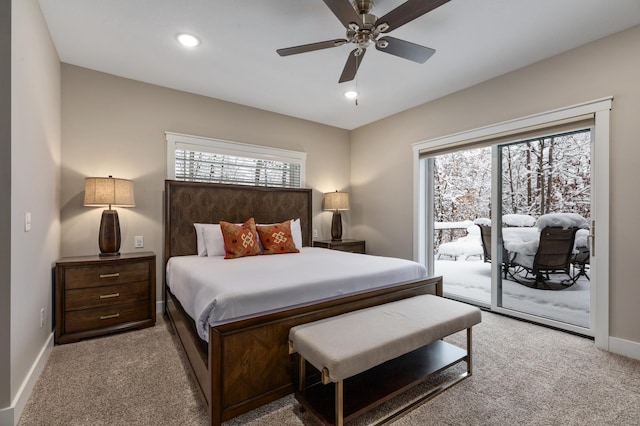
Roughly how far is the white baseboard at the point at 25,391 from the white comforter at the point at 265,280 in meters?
0.95

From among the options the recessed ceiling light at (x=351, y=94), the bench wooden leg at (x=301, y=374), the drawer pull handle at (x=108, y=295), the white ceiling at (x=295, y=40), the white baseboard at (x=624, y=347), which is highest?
the white ceiling at (x=295, y=40)

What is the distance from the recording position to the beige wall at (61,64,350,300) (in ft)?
9.83

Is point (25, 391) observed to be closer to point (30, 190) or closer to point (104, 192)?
point (30, 190)

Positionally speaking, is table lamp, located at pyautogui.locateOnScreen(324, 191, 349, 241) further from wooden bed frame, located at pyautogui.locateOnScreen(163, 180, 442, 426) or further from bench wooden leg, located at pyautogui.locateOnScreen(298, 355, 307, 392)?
bench wooden leg, located at pyautogui.locateOnScreen(298, 355, 307, 392)

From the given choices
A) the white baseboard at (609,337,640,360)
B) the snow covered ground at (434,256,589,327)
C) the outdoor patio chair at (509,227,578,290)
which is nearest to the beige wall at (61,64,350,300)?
the snow covered ground at (434,256,589,327)

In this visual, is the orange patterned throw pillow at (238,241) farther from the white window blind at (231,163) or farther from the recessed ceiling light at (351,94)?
the recessed ceiling light at (351,94)

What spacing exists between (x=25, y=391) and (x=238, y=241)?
181 centimetres

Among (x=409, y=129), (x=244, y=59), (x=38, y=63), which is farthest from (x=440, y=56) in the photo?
(x=38, y=63)

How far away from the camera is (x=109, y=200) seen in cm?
282

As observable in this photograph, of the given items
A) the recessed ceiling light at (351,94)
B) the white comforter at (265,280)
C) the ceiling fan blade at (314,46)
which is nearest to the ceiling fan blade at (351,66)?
the ceiling fan blade at (314,46)

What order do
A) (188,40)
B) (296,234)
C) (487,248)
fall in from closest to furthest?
(188,40) → (487,248) → (296,234)

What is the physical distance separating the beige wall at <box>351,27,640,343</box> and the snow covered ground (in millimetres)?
425

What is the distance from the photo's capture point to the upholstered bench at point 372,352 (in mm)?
1477
